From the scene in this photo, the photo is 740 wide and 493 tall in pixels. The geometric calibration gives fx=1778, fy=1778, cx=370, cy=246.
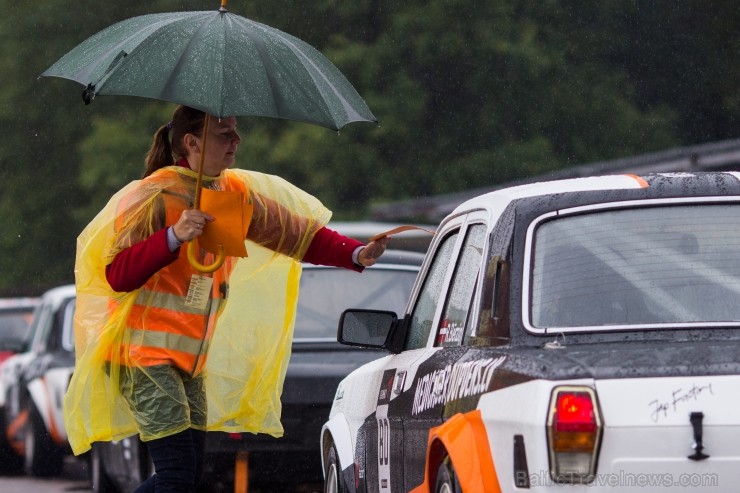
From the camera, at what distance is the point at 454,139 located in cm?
3912

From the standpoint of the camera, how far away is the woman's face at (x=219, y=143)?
6637 mm

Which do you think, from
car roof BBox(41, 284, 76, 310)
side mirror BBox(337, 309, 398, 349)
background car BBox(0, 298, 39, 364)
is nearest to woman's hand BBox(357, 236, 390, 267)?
side mirror BBox(337, 309, 398, 349)

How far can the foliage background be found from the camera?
126 feet

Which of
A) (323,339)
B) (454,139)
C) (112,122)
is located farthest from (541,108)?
(323,339)

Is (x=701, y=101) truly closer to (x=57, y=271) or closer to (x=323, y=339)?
(x=57, y=271)

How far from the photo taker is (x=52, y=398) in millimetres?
15086

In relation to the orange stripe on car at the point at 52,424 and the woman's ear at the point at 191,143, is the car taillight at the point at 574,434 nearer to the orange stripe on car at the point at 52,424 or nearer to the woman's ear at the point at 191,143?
the woman's ear at the point at 191,143

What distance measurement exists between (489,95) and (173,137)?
3275 centimetres

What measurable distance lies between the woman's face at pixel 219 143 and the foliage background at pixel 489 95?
3047cm

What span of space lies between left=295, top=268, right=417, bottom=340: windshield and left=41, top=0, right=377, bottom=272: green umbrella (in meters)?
3.38

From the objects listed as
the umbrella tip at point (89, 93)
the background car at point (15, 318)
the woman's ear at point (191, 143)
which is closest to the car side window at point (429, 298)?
the woman's ear at point (191, 143)

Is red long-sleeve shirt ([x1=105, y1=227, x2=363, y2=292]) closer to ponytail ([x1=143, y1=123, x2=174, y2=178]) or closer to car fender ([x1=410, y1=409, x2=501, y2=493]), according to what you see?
ponytail ([x1=143, y1=123, x2=174, y2=178])

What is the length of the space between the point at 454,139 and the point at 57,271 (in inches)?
504

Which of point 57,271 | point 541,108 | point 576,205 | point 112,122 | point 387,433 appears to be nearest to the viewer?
point 576,205
